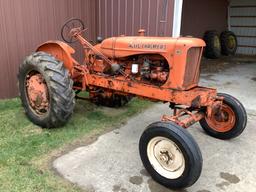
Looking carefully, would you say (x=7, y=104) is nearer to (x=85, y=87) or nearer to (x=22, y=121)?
(x=22, y=121)

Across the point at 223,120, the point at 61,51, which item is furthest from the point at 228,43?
the point at 61,51

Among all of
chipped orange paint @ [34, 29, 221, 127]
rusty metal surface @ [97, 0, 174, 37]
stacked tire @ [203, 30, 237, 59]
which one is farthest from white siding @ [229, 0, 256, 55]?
chipped orange paint @ [34, 29, 221, 127]

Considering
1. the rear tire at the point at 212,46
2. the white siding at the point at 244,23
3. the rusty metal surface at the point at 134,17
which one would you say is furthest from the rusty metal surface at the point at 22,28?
the white siding at the point at 244,23

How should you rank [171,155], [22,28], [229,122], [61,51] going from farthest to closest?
[22,28], [61,51], [229,122], [171,155]

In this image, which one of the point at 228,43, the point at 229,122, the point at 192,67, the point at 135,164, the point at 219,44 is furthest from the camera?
the point at 228,43

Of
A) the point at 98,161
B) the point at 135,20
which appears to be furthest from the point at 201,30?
the point at 98,161

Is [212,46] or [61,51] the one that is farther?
[212,46]

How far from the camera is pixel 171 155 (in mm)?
2666

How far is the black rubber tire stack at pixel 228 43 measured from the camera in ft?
35.9

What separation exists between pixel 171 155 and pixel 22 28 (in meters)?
3.36

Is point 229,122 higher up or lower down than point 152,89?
lower down

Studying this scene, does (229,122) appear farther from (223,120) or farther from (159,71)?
(159,71)

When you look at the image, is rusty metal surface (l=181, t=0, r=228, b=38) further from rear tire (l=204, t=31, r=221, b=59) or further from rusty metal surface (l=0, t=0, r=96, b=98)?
rusty metal surface (l=0, t=0, r=96, b=98)

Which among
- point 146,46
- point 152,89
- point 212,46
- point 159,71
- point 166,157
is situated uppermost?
point 146,46
